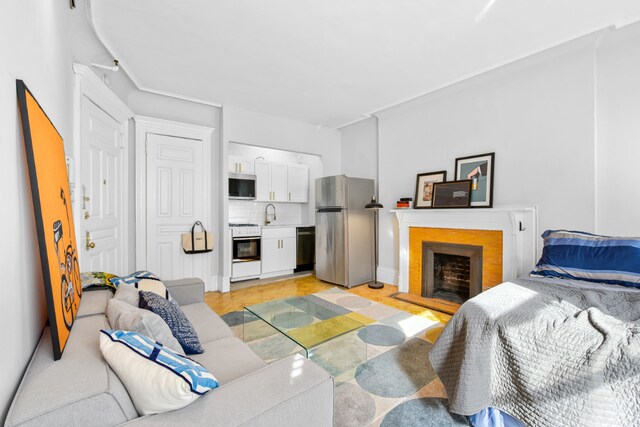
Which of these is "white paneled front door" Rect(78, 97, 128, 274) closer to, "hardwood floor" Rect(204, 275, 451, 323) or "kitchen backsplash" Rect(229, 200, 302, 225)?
"hardwood floor" Rect(204, 275, 451, 323)

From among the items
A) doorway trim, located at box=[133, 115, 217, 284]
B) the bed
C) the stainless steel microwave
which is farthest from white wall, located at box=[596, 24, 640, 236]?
doorway trim, located at box=[133, 115, 217, 284]

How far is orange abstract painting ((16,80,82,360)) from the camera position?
958mm

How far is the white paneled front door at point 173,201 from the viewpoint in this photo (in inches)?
152

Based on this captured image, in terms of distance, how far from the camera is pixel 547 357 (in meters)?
1.39

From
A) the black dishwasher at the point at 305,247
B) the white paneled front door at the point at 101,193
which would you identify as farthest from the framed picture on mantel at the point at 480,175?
the white paneled front door at the point at 101,193

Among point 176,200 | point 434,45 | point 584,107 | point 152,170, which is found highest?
point 434,45

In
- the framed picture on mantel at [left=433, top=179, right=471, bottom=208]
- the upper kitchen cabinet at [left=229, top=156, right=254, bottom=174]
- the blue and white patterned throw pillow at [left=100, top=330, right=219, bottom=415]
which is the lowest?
the blue and white patterned throw pillow at [left=100, top=330, right=219, bottom=415]

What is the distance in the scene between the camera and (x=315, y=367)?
3.57ft

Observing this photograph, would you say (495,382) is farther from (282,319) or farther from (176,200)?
(176,200)

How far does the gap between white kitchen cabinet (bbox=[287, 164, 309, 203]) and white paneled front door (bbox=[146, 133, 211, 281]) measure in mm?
1727

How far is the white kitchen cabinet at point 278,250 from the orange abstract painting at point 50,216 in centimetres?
357

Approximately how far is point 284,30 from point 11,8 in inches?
77.5

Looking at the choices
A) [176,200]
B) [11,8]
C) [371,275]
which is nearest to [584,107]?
[371,275]

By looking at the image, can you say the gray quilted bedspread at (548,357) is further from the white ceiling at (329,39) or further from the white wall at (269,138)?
the white wall at (269,138)
